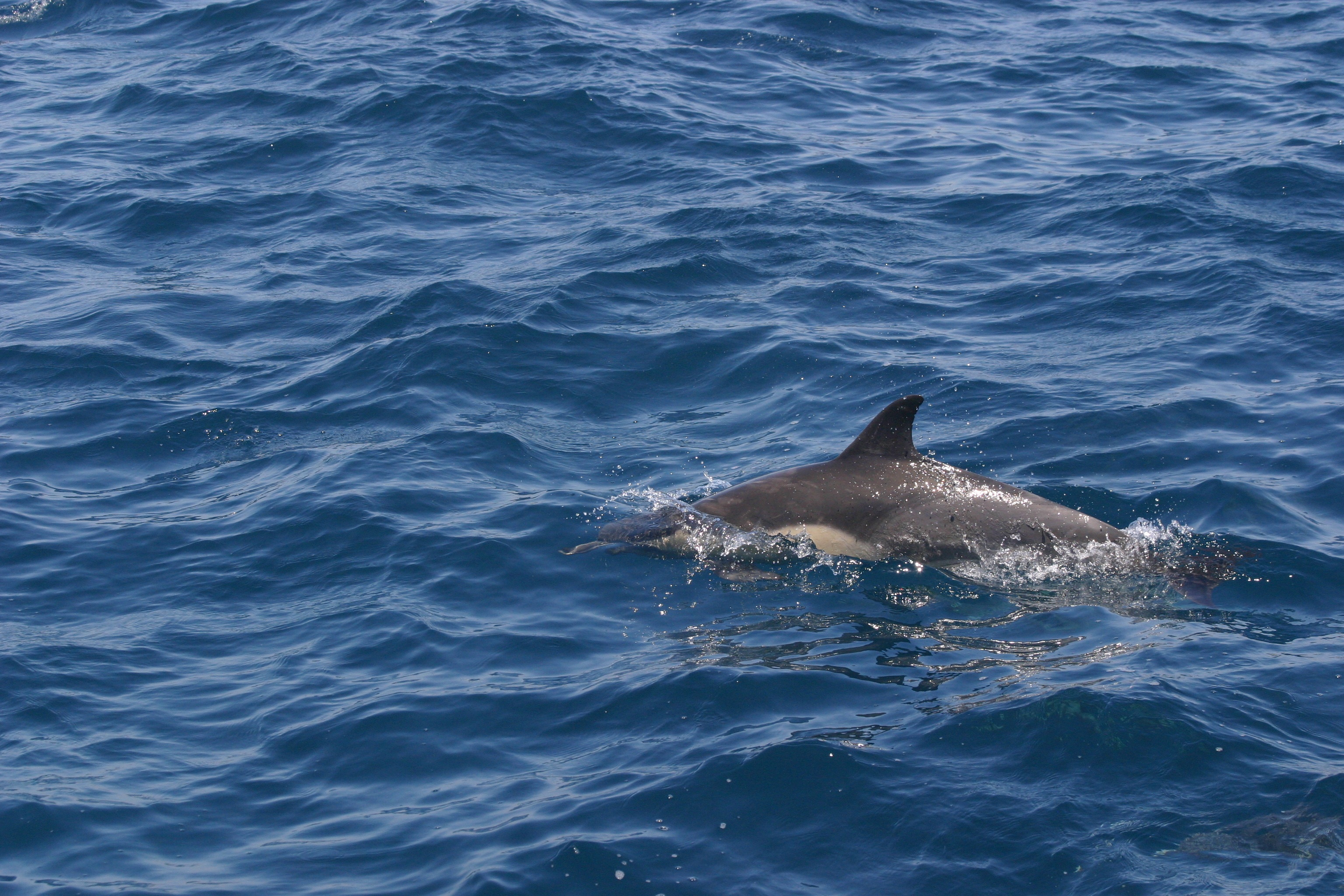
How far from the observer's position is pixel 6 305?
58.6 ft

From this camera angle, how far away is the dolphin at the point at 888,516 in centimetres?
1134

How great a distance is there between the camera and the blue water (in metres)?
8.26

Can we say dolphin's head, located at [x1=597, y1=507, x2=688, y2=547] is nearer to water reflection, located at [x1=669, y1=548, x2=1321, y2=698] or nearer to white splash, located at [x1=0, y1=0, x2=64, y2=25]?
water reflection, located at [x1=669, y1=548, x2=1321, y2=698]

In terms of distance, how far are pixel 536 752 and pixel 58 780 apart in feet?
10.3

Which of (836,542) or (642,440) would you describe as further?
(642,440)

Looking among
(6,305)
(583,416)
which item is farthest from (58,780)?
(6,305)

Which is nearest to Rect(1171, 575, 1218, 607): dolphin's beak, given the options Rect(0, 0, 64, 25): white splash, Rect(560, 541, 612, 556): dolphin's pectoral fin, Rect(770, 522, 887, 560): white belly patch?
Rect(770, 522, 887, 560): white belly patch

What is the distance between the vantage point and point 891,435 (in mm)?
11508

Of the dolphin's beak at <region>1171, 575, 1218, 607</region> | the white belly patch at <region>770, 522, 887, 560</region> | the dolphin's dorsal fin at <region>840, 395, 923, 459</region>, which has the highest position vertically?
the dolphin's dorsal fin at <region>840, 395, 923, 459</region>

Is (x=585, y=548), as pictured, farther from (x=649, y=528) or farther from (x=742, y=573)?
(x=742, y=573)

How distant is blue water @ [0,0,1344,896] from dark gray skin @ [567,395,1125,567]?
28cm

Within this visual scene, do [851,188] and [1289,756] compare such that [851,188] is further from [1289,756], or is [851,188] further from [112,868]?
[112,868]

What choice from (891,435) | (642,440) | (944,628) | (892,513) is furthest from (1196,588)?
(642,440)

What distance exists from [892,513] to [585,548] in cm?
269
